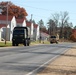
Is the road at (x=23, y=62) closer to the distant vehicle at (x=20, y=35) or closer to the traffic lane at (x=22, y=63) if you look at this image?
the traffic lane at (x=22, y=63)

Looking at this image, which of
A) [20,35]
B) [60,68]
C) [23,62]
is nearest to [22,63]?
[23,62]

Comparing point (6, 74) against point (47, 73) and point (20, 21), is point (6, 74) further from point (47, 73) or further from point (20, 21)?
point (20, 21)

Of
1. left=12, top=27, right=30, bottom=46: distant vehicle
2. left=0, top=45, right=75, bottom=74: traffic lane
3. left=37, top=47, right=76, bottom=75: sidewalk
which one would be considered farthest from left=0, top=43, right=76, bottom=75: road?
left=12, top=27, right=30, bottom=46: distant vehicle

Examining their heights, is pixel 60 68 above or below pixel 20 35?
below

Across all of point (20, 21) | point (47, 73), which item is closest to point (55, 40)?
point (20, 21)

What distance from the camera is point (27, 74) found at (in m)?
16.0

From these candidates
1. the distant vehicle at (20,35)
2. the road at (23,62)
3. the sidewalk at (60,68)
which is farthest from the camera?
the distant vehicle at (20,35)

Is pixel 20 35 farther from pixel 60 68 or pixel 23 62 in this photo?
pixel 60 68

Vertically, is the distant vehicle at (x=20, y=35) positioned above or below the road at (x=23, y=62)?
above

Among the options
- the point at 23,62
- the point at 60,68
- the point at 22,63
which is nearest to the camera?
the point at 60,68

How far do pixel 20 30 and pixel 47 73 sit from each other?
45.8 m

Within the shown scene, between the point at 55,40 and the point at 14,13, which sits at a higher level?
the point at 14,13

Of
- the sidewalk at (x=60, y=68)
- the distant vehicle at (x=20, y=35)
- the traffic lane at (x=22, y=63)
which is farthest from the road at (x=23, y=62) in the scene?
the distant vehicle at (x=20, y=35)

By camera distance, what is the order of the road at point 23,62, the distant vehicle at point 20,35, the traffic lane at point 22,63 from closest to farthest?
the road at point 23,62
the traffic lane at point 22,63
the distant vehicle at point 20,35
